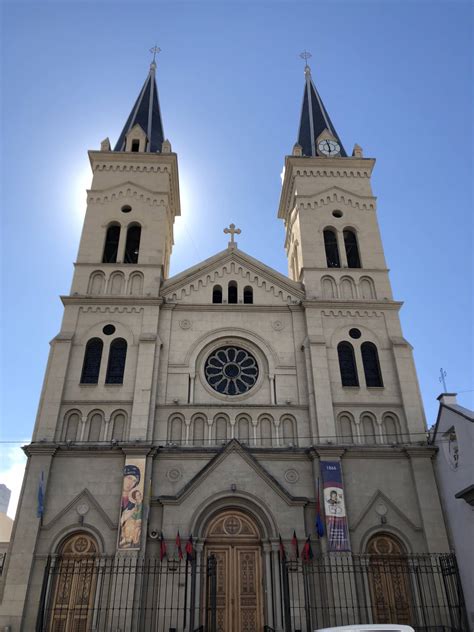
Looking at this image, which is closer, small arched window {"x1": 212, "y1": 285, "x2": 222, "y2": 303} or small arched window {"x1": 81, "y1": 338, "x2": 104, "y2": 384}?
small arched window {"x1": 81, "y1": 338, "x2": 104, "y2": 384}

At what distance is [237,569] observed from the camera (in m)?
18.7

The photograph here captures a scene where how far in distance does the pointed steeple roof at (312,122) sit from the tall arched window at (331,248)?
6.44 m

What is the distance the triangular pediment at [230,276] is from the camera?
83.4 ft

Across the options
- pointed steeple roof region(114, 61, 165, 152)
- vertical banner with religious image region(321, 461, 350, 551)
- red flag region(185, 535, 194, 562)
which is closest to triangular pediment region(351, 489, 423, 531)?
vertical banner with religious image region(321, 461, 350, 551)

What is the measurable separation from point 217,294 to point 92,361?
6926 mm

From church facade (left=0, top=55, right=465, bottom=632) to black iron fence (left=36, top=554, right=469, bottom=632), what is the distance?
0.23 feet

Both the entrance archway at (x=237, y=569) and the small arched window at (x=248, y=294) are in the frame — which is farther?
the small arched window at (x=248, y=294)

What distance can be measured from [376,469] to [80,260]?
17.1 meters

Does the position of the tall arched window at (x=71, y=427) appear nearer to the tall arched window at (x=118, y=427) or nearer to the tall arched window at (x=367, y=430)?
the tall arched window at (x=118, y=427)

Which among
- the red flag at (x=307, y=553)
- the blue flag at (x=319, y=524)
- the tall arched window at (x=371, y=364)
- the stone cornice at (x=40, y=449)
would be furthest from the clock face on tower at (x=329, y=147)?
the stone cornice at (x=40, y=449)

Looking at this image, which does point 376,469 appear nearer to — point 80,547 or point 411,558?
point 411,558

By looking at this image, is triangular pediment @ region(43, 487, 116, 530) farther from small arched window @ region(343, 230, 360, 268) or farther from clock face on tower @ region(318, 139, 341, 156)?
clock face on tower @ region(318, 139, 341, 156)

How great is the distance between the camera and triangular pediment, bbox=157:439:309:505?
1952 centimetres

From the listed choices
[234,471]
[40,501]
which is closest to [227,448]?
[234,471]
